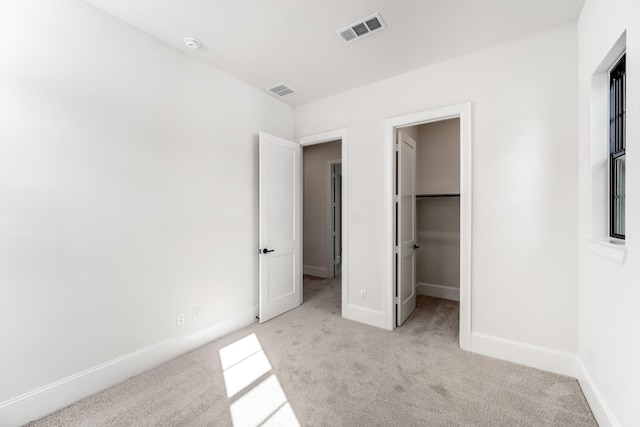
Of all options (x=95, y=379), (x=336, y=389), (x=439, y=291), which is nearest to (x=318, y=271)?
(x=439, y=291)

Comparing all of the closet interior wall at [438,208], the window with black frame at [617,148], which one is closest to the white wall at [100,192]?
the closet interior wall at [438,208]

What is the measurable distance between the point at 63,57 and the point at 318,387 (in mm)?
2962

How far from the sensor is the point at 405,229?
3.24 meters

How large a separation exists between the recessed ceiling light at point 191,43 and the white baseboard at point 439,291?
4218mm

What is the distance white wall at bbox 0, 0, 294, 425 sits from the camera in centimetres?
166

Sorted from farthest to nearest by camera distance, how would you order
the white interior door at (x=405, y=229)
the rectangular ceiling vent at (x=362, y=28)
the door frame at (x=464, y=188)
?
1. the white interior door at (x=405, y=229)
2. the door frame at (x=464, y=188)
3. the rectangular ceiling vent at (x=362, y=28)

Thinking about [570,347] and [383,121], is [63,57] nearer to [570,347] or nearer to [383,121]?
[383,121]

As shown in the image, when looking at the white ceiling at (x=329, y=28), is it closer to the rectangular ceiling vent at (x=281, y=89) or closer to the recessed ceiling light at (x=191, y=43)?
the recessed ceiling light at (x=191, y=43)

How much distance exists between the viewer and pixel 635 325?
124 centimetres

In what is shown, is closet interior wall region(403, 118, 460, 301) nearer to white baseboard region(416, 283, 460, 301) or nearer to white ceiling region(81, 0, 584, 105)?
white baseboard region(416, 283, 460, 301)

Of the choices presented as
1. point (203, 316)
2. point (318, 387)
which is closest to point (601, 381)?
point (318, 387)

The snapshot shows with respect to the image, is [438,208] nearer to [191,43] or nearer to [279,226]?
[279,226]

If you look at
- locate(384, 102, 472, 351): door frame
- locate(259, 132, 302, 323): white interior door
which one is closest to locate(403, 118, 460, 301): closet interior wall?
locate(384, 102, 472, 351): door frame

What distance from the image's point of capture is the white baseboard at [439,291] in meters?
3.95
